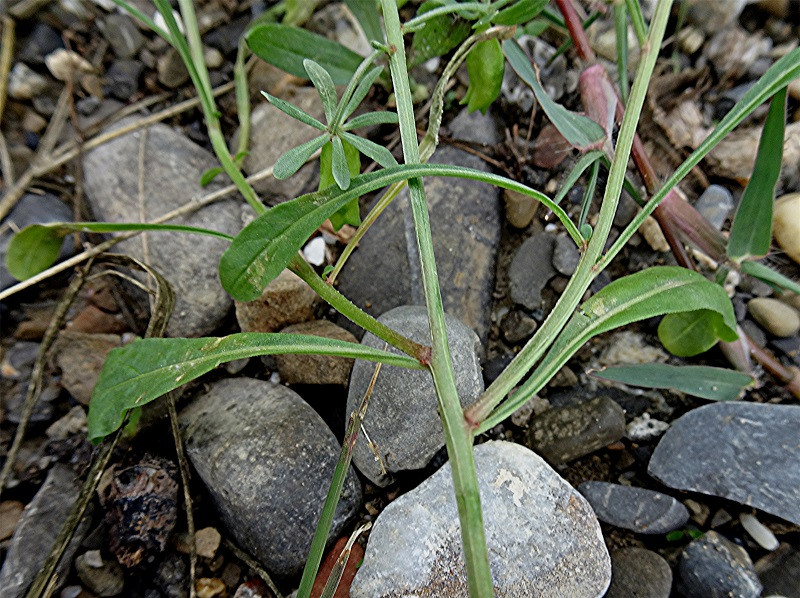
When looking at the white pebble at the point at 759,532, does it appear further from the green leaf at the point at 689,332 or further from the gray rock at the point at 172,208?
the gray rock at the point at 172,208

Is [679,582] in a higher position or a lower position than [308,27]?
lower

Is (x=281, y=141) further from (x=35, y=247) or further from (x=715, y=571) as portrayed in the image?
(x=715, y=571)

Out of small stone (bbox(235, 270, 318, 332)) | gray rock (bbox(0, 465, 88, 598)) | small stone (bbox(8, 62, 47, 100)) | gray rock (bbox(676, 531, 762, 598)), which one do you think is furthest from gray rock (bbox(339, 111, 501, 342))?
small stone (bbox(8, 62, 47, 100))

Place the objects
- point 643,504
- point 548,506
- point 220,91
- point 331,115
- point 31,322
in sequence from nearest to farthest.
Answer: point 331,115 → point 548,506 → point 643,504 → point 31,322 → point 220,91

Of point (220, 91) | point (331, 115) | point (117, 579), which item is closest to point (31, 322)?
point (117, 579)

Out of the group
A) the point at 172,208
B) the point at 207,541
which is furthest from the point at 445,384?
the point at 172,208

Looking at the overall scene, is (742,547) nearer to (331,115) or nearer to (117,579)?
(331,115)

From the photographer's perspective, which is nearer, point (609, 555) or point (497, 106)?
point (609, 555)
